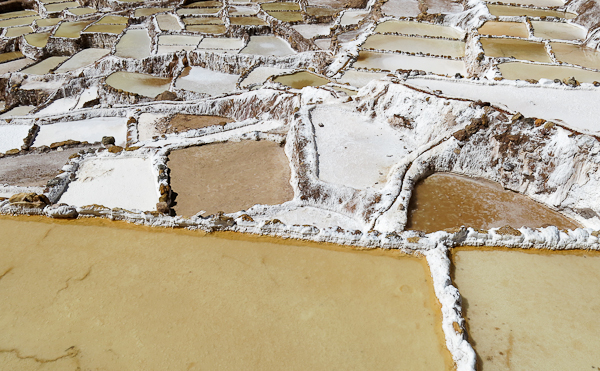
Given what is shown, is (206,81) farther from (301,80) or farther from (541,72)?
(541,72)

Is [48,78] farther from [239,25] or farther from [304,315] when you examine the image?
[304,315]

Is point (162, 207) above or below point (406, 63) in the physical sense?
below

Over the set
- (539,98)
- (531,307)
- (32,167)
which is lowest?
(32,167)

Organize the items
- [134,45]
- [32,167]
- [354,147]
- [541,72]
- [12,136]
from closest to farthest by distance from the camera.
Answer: [354,147] → [32,167] → [541,72] → [12,136] → [134,45]

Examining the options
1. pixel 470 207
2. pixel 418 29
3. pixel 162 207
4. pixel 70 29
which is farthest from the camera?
pixel 70 29

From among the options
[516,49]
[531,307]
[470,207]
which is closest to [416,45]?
[516,49]

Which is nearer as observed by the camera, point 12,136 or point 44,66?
point 12,136

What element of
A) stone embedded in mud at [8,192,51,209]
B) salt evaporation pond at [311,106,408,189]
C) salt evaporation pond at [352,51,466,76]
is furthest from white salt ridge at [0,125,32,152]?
salt evaporation pond at [352,51,466,76]
